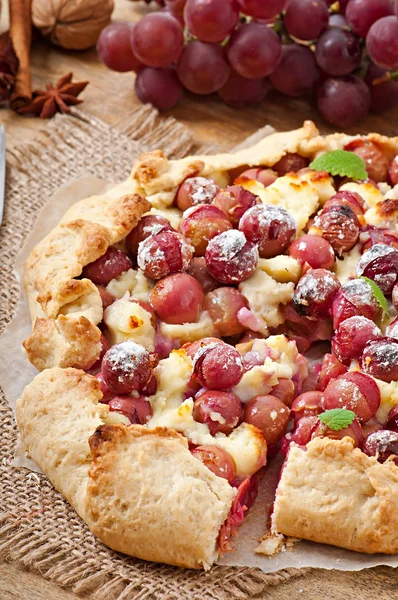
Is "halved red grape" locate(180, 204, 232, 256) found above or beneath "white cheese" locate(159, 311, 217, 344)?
above

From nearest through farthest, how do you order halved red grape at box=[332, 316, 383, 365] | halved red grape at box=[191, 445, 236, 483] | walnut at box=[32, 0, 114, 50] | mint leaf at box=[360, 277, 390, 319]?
halved red grape at box=[191, 445, 236, 483]
halved red grape at box=[332, 316, 383, 365]
mint leaf at box=[360, 277, 390, 319]
walnut at box=[32, 0, 114, 50]

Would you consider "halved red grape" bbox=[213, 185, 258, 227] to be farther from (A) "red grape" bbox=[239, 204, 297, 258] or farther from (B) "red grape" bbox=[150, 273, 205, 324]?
(B) "red grape" bbox=[150, 273, 205, 324]

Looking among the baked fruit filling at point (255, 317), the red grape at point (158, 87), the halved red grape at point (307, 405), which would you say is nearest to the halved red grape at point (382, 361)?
the baked fruit filling at point (255, 317)

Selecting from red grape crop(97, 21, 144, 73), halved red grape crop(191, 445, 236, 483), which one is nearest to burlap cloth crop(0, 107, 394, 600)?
halved red grape crop(191, 445, 236, 483)

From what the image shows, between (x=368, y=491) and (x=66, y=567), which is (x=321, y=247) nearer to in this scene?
(x=368, y=491)

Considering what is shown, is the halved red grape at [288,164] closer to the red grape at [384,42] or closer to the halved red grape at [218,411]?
the red grape at [384,42]

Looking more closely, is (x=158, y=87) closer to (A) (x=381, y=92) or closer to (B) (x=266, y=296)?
(A) (x=381, y=92)

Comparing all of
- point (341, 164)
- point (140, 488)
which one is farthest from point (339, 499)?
point (341, 164)
